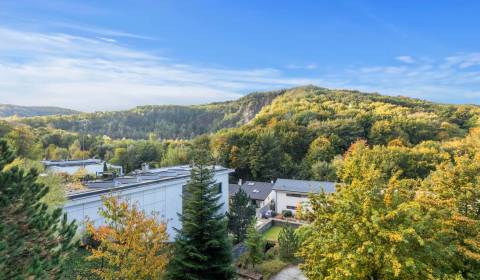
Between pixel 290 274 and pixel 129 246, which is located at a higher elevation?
pixel 129 246

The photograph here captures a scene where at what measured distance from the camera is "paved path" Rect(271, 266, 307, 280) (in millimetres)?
18844

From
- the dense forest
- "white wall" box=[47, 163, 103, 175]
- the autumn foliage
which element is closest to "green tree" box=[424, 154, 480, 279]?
the autumn foliage

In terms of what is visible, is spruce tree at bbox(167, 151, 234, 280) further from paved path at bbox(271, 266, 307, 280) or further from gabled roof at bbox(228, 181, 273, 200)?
gabled roof at bbox(228, 181, 273, 200)

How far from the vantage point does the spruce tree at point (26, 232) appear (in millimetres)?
5578

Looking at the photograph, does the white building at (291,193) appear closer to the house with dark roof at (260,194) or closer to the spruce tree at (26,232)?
the house with dark roof at (260,194)

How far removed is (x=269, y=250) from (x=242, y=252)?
2403 millimetres

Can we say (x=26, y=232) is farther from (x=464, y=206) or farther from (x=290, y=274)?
(x=290, y=274)

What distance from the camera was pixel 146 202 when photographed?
22.6 metres

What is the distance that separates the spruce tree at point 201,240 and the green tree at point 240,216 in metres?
11.3

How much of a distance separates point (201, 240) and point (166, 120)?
393 ft

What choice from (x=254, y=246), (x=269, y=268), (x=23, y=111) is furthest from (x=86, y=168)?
(x=23, y=111)

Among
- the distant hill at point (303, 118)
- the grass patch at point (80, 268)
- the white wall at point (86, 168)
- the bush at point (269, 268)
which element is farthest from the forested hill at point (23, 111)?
the bush at point (269, 268)

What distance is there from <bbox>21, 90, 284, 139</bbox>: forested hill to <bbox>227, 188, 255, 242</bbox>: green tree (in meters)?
85.4

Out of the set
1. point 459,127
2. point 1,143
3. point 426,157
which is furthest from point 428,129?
point 1,143
